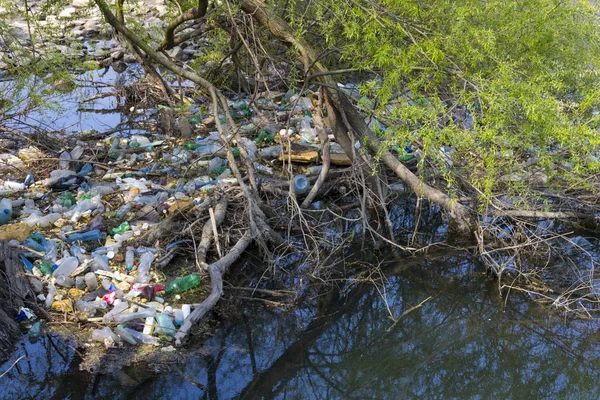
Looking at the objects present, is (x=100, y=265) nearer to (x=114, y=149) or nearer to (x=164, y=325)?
(x=164, y=325)

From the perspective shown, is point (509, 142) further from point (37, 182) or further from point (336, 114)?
point (37, 182)

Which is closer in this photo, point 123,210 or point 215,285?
point 215,285

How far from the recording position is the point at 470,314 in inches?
176

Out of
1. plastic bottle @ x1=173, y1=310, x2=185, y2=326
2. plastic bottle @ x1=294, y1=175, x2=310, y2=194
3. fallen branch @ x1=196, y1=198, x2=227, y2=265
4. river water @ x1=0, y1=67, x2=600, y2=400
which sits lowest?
river water @ x1=0, y1=67, x2=600, y2=400

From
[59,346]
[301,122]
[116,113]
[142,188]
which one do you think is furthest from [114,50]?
[59,346]

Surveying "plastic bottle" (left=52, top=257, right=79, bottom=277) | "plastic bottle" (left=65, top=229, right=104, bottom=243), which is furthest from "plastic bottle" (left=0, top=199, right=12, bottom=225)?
"plastic bottle" (left=52, top=257, right=79, bottom=277)

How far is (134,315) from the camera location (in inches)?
157

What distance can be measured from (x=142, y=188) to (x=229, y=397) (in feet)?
8.39

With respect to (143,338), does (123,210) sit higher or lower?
higher

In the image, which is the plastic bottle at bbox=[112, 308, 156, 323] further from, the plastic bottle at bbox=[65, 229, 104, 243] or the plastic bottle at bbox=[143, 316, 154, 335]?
the plastic bottle at bbox=[65, 229, 104, 243]

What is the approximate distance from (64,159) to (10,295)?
2179 millimetres

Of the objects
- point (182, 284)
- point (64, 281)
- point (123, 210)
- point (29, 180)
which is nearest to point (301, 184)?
point (123, 210)

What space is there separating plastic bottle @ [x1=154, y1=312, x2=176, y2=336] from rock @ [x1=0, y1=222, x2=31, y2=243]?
1.27 metres

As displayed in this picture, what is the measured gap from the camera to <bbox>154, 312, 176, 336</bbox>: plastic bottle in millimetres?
3930
